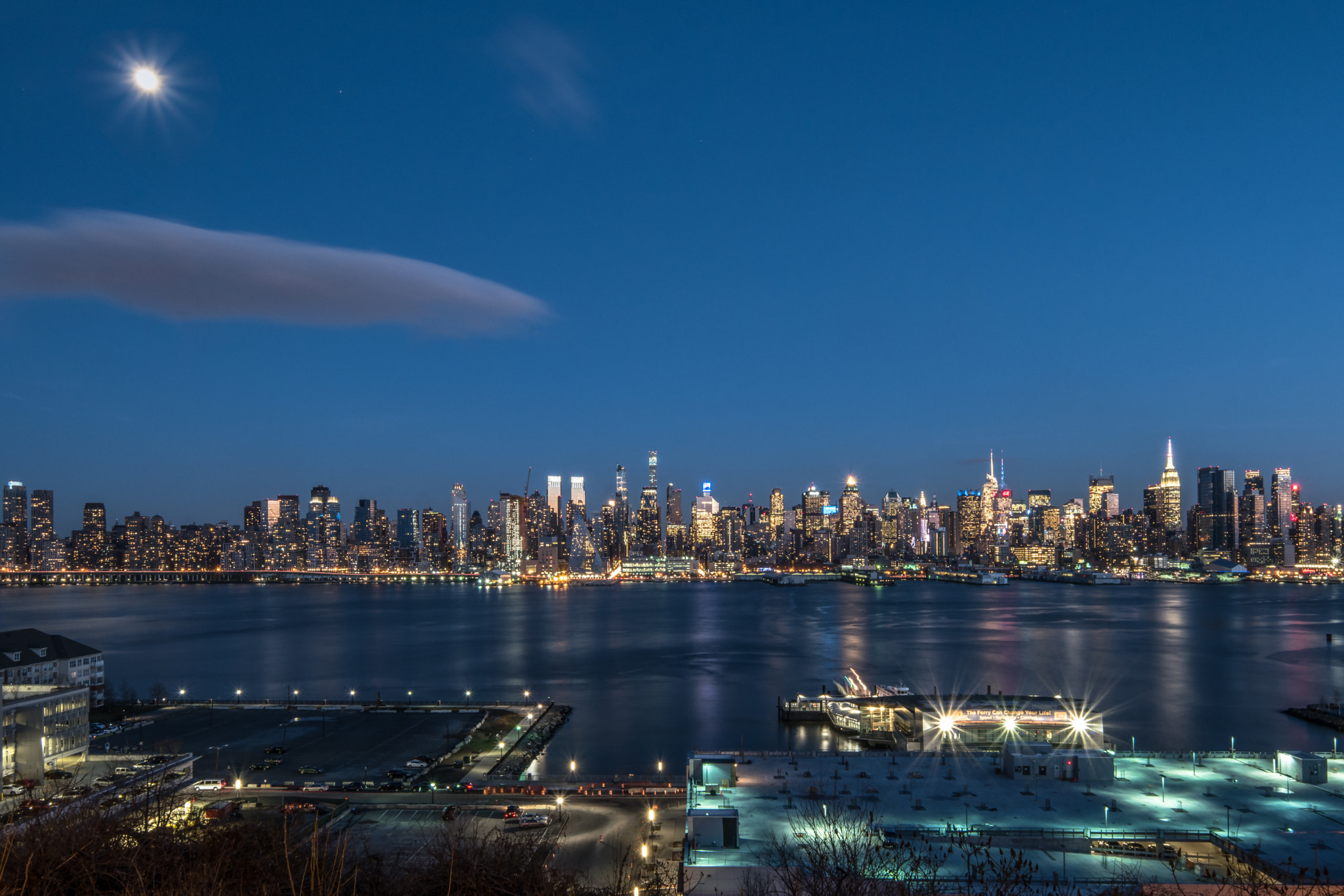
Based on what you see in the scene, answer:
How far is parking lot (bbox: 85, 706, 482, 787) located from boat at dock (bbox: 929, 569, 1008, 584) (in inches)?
3192

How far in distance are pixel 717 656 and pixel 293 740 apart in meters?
18.3

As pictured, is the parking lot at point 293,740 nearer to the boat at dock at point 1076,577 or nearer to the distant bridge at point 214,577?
the distant bridge at point 214,577

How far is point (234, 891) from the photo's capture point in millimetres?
5008

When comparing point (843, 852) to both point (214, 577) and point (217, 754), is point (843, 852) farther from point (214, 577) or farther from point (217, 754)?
point (214, 577)

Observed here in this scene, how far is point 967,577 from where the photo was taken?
325ft

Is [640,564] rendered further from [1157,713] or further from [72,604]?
[1157,713]

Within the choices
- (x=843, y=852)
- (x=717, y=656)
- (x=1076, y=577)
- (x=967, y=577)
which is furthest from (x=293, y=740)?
(x=1076, y=577)

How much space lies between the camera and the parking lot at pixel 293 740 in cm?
1531

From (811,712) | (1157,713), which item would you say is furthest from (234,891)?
(1157,713)

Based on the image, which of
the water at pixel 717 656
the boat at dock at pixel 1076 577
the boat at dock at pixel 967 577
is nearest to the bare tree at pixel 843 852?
the water at pixel 717 656

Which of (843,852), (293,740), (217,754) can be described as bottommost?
(293,740)

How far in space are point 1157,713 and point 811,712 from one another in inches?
341

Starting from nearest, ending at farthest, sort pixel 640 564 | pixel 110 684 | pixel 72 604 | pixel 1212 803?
pixel 1212 803 < pixel 110 684 < pixel 72 604 < pixel 640 564

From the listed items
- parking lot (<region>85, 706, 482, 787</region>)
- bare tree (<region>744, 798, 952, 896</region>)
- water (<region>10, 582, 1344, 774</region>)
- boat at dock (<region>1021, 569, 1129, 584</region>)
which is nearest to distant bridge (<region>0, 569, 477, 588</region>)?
water (<region>10, 582, 1344, 774</region>)
